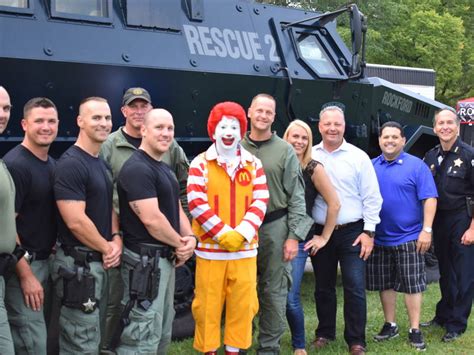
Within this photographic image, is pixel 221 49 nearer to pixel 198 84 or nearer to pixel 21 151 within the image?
pixel 198 84

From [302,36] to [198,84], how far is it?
161 cm

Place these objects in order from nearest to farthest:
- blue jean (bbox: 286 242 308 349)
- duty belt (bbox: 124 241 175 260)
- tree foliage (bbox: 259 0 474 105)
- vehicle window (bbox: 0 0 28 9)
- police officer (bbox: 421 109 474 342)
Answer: duty belt (bbox: 124 241 175 260) → vehicle window (bbox: 0 0 28 9) → blue jean (bbox: 286 242 308 349) → police officer (bbox: 421 109 474 342) → tree foliage (bbox: 259 0 474 105)

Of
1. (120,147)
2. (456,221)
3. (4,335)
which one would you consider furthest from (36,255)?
(456,221)

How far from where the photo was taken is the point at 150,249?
4.08 metres

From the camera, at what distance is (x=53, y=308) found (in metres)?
4.48

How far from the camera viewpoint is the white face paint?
14.9 ft

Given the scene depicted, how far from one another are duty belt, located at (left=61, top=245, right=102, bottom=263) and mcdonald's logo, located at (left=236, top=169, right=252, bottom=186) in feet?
3.35

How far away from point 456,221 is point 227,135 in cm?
245

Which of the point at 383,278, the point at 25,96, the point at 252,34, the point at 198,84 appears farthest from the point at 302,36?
the point at 25,96

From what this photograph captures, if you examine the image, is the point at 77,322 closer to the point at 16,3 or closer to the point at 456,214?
the point at 16,3

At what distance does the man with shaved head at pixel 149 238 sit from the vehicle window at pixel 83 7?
163 cm

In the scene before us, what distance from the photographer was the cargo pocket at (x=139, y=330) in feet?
13.2

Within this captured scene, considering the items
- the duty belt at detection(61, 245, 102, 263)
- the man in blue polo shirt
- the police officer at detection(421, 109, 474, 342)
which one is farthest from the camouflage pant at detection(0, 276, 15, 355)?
the police officer at detection(421, 109, 474, 342)

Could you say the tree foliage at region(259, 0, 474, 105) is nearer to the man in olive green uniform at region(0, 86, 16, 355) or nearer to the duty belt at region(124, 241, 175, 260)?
the duty belt at region(124, 241, 175, 260)
